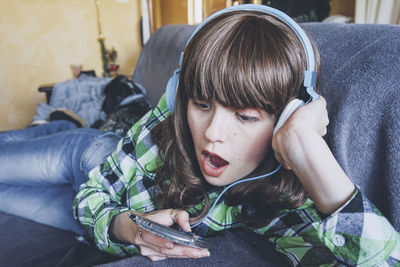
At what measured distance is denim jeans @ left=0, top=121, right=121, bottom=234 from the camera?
1.25 metres

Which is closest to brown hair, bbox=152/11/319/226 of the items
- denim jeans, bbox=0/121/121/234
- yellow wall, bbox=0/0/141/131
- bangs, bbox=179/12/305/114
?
bangs, bbox=179/12/305/114

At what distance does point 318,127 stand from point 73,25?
3472 millimetres

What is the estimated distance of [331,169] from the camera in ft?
1.59

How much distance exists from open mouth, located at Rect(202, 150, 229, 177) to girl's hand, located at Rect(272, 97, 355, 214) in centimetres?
14

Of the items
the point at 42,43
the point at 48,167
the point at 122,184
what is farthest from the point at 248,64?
the point at 42,43

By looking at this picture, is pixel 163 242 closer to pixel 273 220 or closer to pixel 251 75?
pixel 273 220

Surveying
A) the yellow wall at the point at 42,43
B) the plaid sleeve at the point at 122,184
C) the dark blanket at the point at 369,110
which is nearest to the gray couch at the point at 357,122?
the dark blanket at the point at 369,110

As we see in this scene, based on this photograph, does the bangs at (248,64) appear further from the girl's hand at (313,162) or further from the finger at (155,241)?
the finger at (155,241)

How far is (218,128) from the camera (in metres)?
0.58

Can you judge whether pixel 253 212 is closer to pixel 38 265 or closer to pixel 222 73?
pixel 222 73

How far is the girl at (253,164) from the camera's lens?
494 millimetres

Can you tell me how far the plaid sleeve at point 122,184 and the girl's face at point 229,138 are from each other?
28cm

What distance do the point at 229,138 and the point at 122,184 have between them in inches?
18.4

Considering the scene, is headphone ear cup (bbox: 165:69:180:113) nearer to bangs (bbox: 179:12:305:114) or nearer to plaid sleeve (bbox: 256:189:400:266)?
bangs (bbox: 179:12:305:114)
